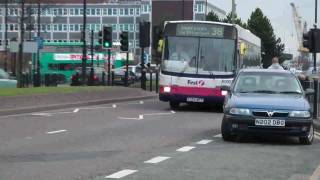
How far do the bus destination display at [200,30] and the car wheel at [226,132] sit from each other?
1005 centimetres

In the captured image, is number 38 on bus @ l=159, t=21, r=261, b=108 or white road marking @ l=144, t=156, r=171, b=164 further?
number 38 on bus @ l=159, t=21, r=261, b=108

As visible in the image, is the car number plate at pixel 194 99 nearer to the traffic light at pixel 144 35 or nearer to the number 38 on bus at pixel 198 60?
the number 38 on bus at pixel 198 60

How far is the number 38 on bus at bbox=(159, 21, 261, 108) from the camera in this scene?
2414cm

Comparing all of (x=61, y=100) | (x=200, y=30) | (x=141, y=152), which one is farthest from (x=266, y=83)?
(x=61, y=100)

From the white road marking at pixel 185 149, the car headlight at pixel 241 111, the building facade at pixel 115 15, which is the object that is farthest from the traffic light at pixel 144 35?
the building facade at pixel 115 15

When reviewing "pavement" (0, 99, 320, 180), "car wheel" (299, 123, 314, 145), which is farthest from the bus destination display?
"car wheel" (299, 123, 314, 145)

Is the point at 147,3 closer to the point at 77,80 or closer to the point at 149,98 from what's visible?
the point at 77,80

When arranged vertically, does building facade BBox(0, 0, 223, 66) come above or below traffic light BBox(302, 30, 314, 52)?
above

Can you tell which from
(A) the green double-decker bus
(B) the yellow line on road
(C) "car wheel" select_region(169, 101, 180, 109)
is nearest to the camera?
(B) the yellow line on road

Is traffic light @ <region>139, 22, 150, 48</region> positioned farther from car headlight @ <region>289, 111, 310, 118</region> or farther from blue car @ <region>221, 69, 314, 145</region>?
car headlight @ <region>289, 111, 310, 118</region>

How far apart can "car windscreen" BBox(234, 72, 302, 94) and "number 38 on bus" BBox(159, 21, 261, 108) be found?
27.3ft

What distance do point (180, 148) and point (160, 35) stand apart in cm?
1320

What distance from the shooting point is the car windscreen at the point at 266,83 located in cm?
1519

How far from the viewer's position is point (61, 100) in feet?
84.7
